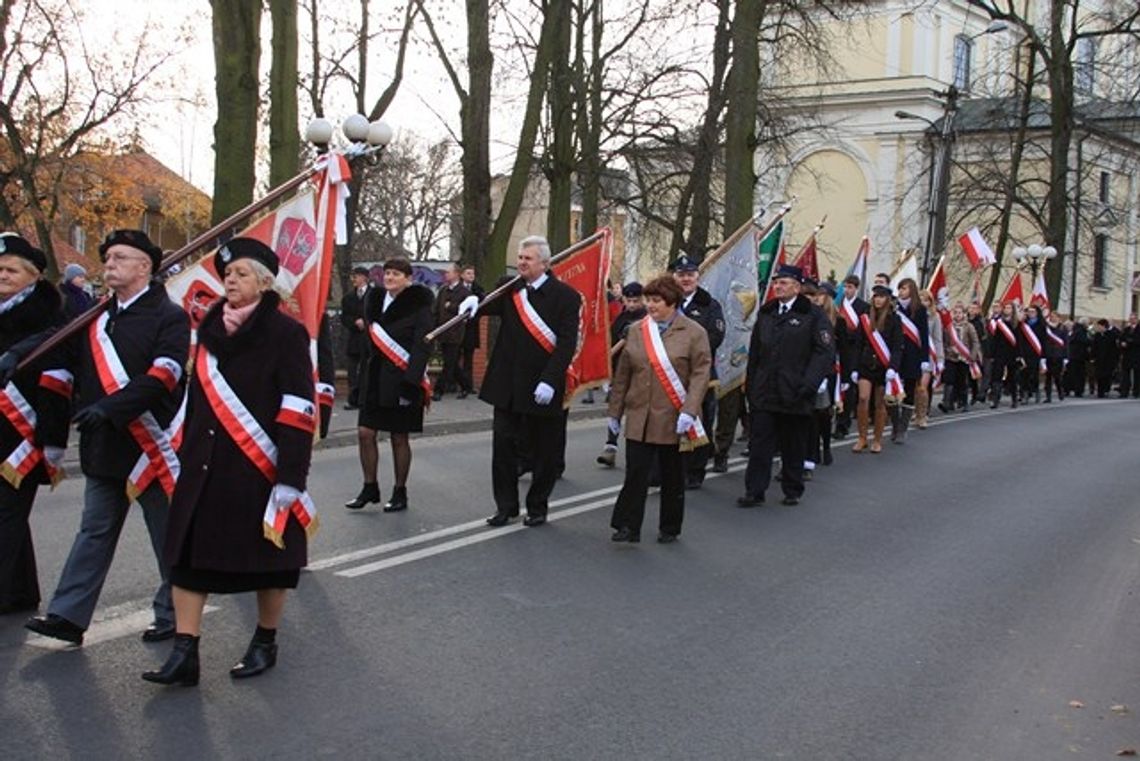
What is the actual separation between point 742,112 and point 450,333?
7396 millimetres

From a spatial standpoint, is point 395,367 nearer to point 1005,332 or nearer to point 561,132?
point 1005,332

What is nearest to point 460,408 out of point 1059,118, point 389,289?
point 389,289

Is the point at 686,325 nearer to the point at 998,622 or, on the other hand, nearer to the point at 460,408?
the point at 998,622

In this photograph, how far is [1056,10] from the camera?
117ft

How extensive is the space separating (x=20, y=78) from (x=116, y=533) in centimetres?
3169

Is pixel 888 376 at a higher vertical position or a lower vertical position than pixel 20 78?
lower

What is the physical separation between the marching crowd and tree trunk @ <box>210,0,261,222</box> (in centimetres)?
195

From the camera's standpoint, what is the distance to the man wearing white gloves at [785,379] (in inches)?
422

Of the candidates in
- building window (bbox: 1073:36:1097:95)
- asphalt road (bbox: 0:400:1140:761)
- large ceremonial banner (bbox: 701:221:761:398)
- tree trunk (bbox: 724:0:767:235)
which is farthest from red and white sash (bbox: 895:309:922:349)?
building window (bbox: 1073:36:1097:95)

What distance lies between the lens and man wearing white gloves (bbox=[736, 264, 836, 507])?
422 inches

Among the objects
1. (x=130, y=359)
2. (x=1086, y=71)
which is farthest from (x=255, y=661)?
(x=1086, y=71)

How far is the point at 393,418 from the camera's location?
950 centimetres

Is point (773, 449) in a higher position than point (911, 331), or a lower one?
lower

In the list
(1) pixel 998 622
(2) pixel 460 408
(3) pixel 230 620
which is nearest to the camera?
(3) pixel 230 620
